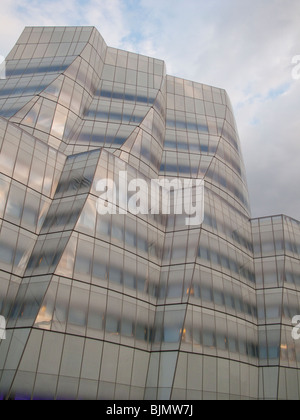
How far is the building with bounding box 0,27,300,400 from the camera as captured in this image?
32.6 metres

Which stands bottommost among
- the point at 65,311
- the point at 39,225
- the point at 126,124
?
the point at 65,311

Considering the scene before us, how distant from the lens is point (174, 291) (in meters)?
41.6

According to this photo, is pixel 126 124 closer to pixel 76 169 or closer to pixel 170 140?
pixel 170 140

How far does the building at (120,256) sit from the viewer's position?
32625 mm

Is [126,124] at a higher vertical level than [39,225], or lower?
higher

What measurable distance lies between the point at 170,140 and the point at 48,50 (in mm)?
22173

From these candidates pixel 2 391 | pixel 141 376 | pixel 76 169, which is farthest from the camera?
pixel 76 169

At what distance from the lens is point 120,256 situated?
39.0 meters

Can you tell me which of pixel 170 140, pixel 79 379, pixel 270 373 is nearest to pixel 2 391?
pixel 79 379

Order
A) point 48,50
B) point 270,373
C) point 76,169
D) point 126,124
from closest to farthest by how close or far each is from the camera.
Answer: point 76,169 → point 270,373 → point 126,124 → point 48,50

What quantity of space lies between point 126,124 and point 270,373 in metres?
35.3

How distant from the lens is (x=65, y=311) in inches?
1278
